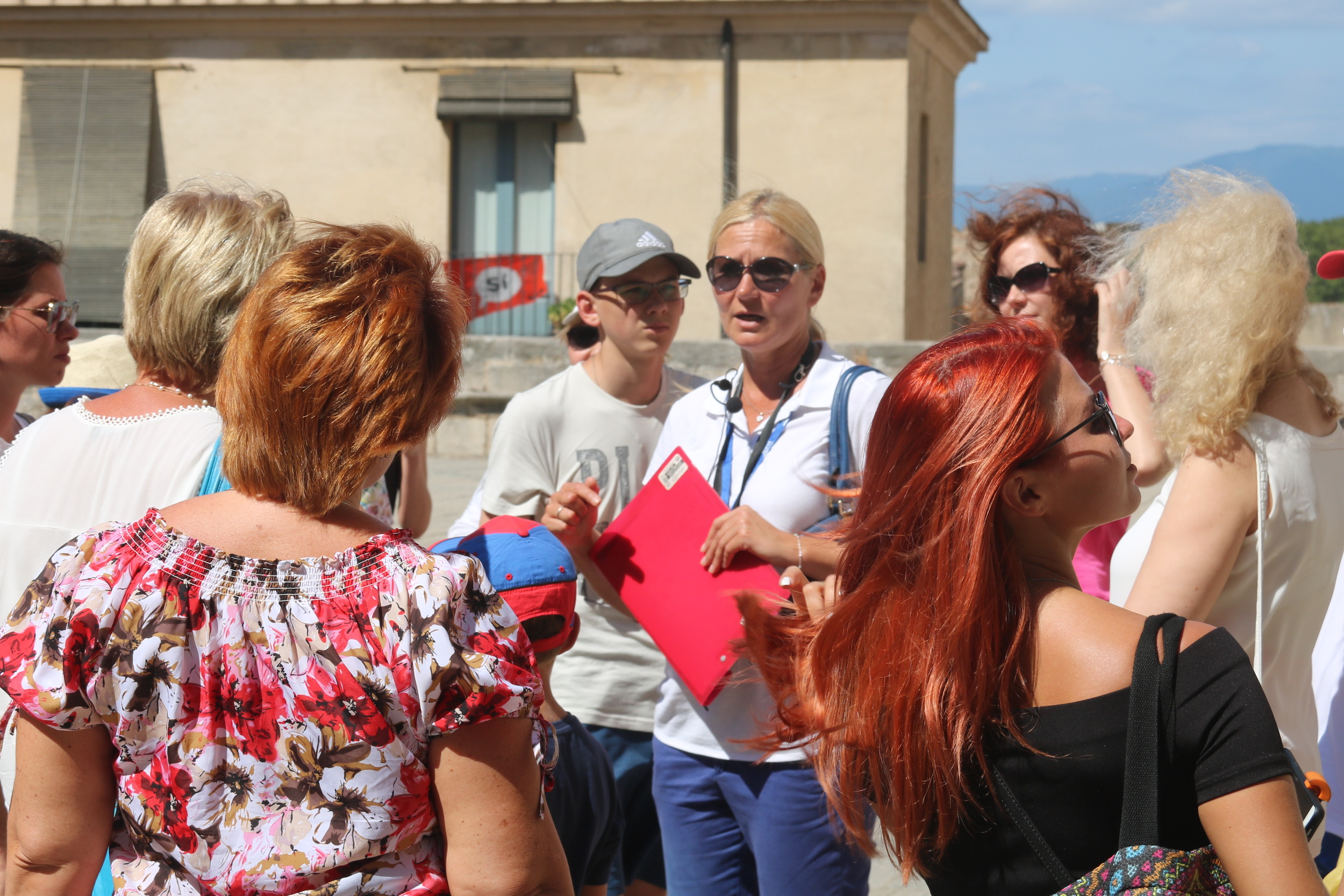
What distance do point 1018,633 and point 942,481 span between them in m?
0.21

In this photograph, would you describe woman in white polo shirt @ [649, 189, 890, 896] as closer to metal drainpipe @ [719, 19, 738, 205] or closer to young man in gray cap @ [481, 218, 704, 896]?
young man in gray cap @ [481, 218, 704, 896]

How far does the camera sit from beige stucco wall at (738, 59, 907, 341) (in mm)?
14906

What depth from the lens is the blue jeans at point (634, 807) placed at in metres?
2.88

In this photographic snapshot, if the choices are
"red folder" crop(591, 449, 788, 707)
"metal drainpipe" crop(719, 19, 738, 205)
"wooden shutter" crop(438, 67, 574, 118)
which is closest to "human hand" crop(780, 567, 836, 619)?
"red folder" crop(591, 449, 788, 707)

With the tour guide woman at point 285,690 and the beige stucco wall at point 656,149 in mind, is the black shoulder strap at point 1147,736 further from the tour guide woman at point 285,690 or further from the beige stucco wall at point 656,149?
the beige stucco wall at point 656,149

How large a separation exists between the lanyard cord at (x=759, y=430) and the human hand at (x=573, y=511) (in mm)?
285

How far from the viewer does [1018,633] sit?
1394 mm

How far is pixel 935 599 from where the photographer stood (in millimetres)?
1461

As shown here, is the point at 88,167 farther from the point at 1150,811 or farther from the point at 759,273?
the point at 1150,811

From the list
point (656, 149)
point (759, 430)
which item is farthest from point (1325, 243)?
point (759, 430)

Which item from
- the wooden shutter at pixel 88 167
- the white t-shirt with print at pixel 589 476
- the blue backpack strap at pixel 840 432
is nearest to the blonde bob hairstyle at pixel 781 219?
the blue backpack strap at pixel 840 432

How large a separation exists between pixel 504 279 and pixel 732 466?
46.3ft

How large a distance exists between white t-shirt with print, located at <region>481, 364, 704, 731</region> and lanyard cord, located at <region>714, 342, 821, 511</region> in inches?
16.1

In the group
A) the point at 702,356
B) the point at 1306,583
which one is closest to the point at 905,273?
the point at 702,356
